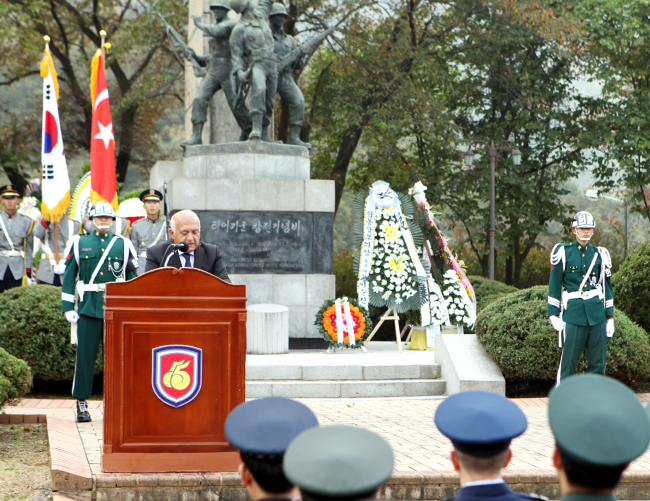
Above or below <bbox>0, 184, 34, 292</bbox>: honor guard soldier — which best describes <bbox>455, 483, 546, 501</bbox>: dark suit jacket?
below

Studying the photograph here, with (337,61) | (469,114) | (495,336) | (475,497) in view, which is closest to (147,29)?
(337,61)

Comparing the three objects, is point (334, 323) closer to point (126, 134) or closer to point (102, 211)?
point (102, 211)

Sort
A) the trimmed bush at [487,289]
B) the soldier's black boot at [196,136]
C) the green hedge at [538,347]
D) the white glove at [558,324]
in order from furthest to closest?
the trimmed bush at [487,289]
the soldier's black boot at [196,136]
the green hedge at [538,347]
the white glove at [558,324]

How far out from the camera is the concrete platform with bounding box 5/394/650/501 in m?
4.61

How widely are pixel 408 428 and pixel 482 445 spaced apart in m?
4.82

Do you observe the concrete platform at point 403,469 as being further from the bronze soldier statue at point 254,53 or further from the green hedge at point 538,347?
the bronze soldier statue at point 254,53

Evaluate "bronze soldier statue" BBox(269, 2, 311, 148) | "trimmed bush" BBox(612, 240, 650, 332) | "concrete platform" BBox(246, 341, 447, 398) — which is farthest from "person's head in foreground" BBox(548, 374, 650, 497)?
"bronze soldier statue" BBox(269, 2, 311, 148)

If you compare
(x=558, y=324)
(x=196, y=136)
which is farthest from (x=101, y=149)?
(x=558, y=324)

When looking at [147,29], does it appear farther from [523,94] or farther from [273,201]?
[273,201]

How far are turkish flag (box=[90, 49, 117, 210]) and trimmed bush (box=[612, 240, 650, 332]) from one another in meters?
7.37

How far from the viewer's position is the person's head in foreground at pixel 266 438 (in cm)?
201

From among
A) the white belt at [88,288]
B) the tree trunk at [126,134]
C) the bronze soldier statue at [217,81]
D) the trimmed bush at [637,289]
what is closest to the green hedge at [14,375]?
the white belt at [88,288]

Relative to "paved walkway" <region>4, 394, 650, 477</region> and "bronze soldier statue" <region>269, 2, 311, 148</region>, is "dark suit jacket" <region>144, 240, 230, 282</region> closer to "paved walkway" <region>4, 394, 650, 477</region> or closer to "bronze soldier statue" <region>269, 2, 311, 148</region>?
"paved walkway" <region>4, 394, 650, 477</region>

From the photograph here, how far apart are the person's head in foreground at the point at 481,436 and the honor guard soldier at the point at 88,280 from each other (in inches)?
200
